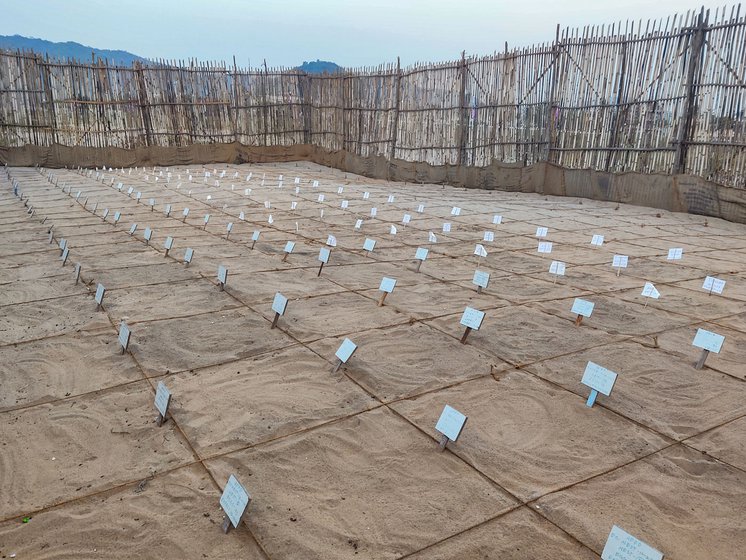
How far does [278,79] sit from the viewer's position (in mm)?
16156

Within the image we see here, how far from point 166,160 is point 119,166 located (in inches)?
45.6

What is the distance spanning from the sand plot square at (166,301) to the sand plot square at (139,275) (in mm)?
119

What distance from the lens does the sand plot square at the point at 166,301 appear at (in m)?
3.93

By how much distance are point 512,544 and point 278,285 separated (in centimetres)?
308

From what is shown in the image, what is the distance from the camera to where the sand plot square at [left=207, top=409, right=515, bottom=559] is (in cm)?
188

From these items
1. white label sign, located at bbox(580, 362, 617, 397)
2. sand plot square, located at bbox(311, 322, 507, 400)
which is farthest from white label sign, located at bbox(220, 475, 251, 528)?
white label sign, located at bbox(580, 362, 617, 397)

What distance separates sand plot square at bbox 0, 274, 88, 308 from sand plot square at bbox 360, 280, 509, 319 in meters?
2.25

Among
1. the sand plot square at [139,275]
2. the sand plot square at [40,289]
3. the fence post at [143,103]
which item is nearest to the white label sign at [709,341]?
the sand plot square at [139,275]

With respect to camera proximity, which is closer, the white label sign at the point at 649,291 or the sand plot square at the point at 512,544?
the sand plot square at the point at 512,544

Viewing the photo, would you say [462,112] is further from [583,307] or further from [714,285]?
[583,307]

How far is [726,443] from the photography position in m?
2.45

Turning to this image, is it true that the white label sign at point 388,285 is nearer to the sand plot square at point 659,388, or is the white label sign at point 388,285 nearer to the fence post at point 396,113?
the sand plot square at point 659,388

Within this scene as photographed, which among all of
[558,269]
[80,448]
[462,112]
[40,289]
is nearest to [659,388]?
[558,269]

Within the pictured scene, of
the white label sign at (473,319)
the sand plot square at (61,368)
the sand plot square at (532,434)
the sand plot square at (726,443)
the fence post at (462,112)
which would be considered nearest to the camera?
the sand plot square at (532,434)
